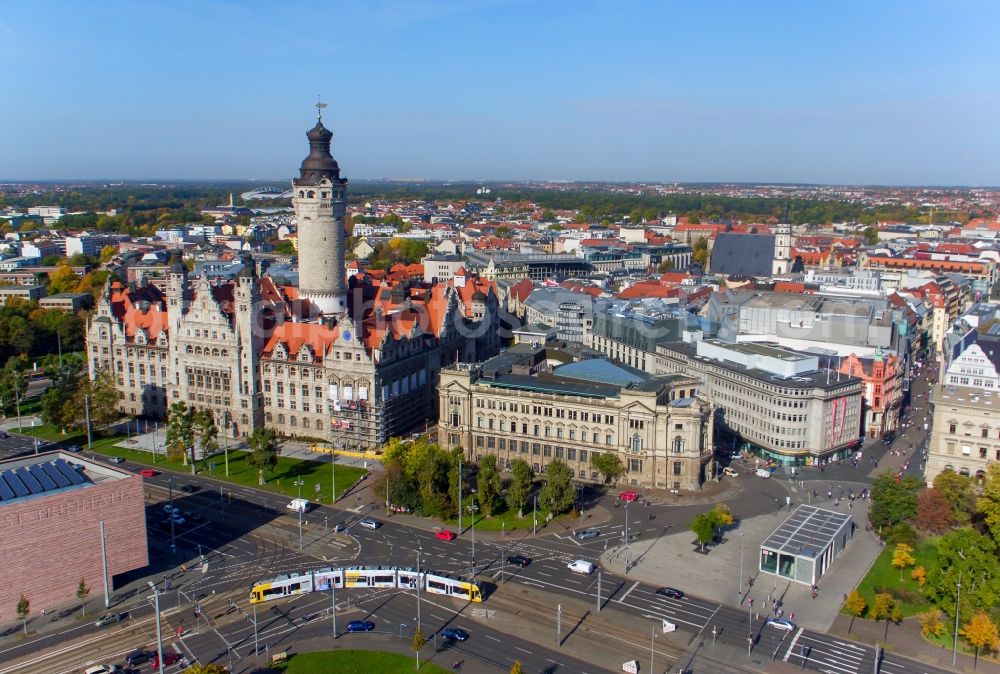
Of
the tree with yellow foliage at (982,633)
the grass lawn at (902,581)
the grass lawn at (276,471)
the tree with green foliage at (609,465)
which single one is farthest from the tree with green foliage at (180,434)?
the tree with yellow foliage at (982,633)

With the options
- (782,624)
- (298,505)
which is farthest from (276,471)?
(782,624)

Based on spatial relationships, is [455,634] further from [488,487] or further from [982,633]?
[982,633]

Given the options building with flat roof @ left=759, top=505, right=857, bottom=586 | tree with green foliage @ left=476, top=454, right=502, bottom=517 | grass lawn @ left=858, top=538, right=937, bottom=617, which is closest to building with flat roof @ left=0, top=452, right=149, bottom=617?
tree with green foliage @ left=476, top=454, right=502, bottom=517

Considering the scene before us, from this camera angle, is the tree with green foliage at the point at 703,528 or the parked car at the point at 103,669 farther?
the tree with green foliage at the point at 703,528

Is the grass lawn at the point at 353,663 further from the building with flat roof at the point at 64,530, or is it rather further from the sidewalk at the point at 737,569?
the sidewalk at the point at 737,569

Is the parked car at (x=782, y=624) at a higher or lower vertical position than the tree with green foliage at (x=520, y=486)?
lower
